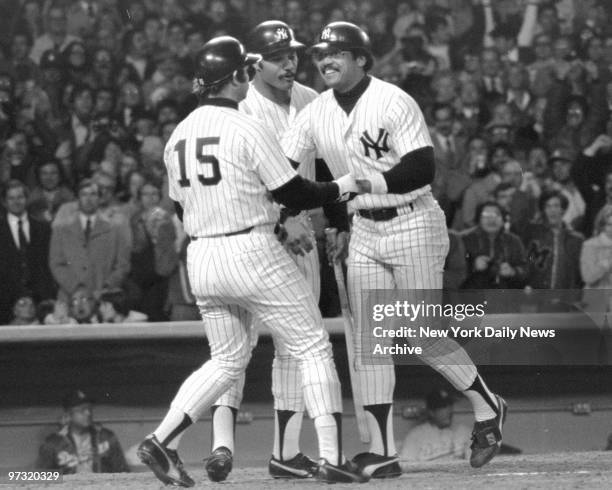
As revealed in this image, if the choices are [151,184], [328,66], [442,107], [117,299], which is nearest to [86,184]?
[151,184]

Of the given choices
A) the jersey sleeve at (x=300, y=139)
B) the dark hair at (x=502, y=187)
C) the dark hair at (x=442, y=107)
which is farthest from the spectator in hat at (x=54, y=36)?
the jersey sleeve at (x=300, y=139)

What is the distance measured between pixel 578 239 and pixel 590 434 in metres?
1.88

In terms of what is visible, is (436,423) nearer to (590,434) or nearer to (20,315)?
(590,434)

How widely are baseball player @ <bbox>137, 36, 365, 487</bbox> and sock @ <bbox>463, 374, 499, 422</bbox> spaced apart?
2.40ft

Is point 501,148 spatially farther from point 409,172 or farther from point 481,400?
point 409,172

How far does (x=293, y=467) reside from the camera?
6.02 metres

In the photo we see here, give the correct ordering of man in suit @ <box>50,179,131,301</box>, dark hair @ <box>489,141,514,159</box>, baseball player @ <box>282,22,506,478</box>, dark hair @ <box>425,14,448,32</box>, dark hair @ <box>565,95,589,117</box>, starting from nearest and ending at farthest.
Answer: baseball player @ <box>282,22,506,478</box>, man in suit @ <box>50,179,131,301</box>, dark hair @ <box>489,141,514,159</box>, dark hair @ <box>565,95,589,117</box>, dark hair @ <box>425,14,448,32</box>

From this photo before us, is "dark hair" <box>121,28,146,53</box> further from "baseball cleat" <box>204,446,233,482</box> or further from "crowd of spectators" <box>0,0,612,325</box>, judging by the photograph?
"baseball cleat" <box>204,446,233,482</box>

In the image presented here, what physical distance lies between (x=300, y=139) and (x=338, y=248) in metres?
0.52

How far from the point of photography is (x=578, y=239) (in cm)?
877

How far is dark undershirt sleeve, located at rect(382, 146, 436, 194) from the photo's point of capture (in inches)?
225

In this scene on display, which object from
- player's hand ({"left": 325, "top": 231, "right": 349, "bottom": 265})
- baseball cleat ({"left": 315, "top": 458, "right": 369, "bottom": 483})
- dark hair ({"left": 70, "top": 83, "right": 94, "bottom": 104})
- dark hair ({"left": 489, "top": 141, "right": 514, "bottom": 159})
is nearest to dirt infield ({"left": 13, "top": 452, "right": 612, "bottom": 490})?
baseball cleat ({"left": 315, "top": 458, "right": 369, "bottom": 483})

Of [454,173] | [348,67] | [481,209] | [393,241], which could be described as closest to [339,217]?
[393,241]

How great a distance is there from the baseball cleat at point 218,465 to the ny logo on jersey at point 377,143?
1.40 m
